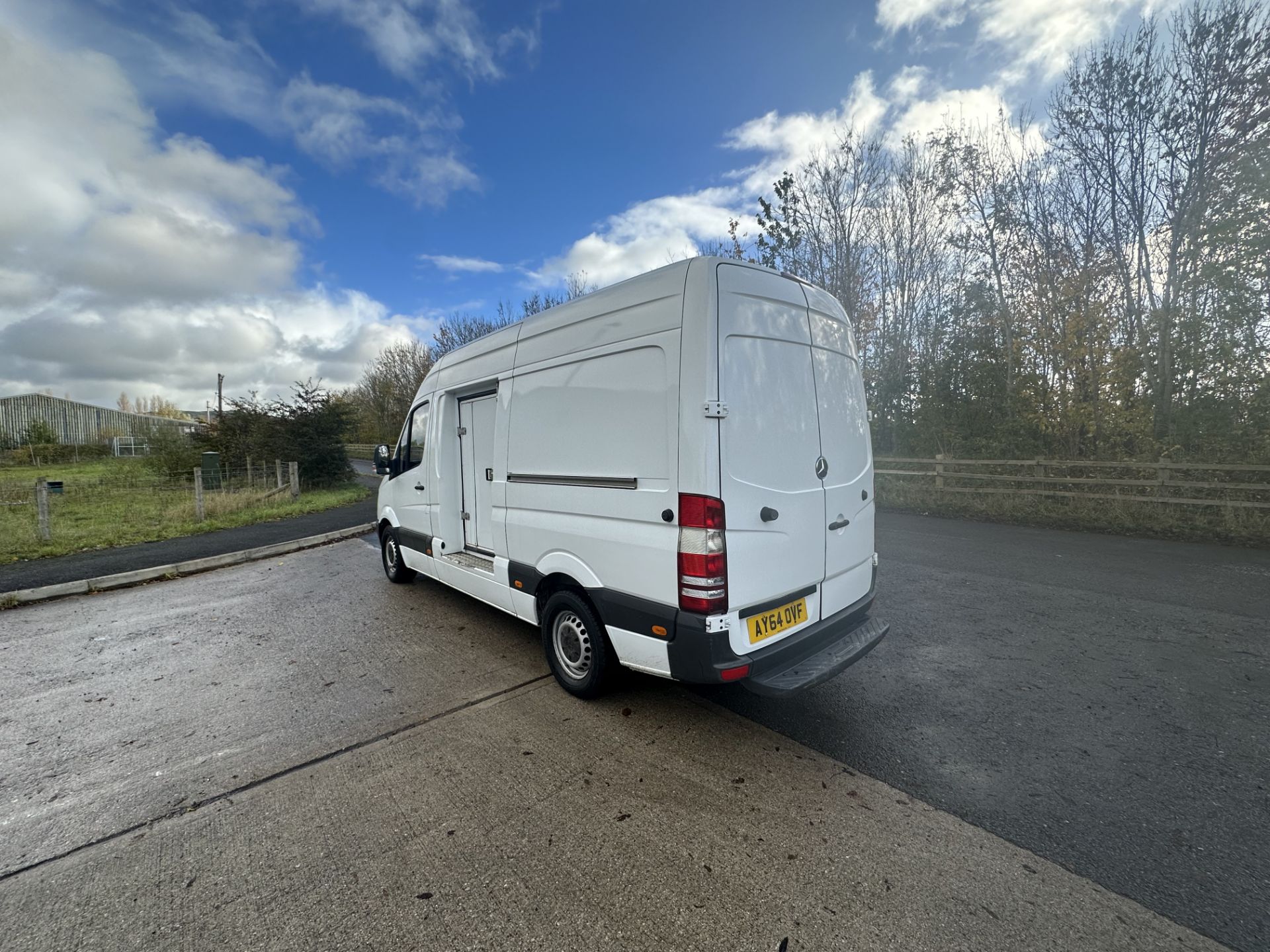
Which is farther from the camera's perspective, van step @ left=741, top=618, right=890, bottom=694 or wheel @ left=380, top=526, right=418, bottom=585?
wheel @ left=380, top=526, right=418, bottom=585

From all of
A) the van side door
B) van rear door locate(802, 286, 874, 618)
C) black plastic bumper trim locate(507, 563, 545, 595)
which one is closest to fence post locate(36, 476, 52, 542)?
the van side door

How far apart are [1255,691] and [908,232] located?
56.1ft

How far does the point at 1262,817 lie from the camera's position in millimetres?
2225

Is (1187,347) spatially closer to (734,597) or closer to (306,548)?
(734,597)

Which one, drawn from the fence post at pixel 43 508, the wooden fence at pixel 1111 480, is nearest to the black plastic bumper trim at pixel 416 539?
the fence post at pixel 43 508

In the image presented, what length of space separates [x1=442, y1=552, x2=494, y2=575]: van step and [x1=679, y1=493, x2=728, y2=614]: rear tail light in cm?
213

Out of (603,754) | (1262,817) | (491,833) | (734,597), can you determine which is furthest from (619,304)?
(1262,817)

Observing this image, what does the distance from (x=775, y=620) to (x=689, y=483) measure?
0.94 m

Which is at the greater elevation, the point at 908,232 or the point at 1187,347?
the point at 908,232

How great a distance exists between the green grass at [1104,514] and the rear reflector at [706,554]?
9.76 meters

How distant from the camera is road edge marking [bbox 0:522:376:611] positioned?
606 cm

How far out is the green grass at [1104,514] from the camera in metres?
8.32

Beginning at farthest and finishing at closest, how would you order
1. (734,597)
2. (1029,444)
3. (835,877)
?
1. (1029,444)
2. (734,597)
3. (835,877)

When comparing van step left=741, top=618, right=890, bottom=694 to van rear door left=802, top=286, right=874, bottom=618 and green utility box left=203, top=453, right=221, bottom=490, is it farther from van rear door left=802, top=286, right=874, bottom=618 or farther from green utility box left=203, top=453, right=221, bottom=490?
green utility box left=203, top=453, right=221, bottom=490
